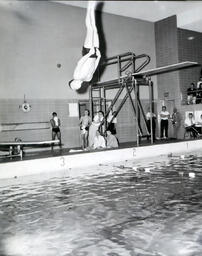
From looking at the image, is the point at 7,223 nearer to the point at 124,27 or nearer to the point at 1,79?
the point at 1,79

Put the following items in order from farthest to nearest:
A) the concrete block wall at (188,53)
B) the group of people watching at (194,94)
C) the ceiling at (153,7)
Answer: the concrete block wall at (188,53)
the group of people watching at (194,94)
the ceiling at (153,7)

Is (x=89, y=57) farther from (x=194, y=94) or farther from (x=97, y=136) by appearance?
(x=194, y=94)

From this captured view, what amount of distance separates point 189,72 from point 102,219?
371 inches

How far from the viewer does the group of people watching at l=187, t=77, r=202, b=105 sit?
10430 mm

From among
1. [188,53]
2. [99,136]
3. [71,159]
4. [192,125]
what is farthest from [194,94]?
[71,159]

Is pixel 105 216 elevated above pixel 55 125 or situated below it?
below

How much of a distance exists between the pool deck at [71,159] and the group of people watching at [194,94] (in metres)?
4.41

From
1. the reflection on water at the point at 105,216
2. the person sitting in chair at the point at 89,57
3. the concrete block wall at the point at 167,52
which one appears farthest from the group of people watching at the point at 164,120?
the person sitting in chair at the point at 89,57

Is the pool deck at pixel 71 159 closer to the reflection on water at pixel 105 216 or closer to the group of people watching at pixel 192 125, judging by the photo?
the reflection on water at pixel 105 216

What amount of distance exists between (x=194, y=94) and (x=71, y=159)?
7147mm

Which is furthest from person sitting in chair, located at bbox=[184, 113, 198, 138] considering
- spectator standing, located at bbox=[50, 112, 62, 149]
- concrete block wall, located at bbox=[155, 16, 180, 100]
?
spectator standing, located at bbox=[50, 112, 62, 149]

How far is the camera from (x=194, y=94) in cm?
1080

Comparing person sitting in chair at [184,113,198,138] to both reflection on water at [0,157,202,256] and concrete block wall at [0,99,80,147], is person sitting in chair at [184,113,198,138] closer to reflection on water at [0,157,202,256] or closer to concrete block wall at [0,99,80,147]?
concrete block wall at [0,99,80,147]

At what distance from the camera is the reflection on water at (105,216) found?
6.75ft
